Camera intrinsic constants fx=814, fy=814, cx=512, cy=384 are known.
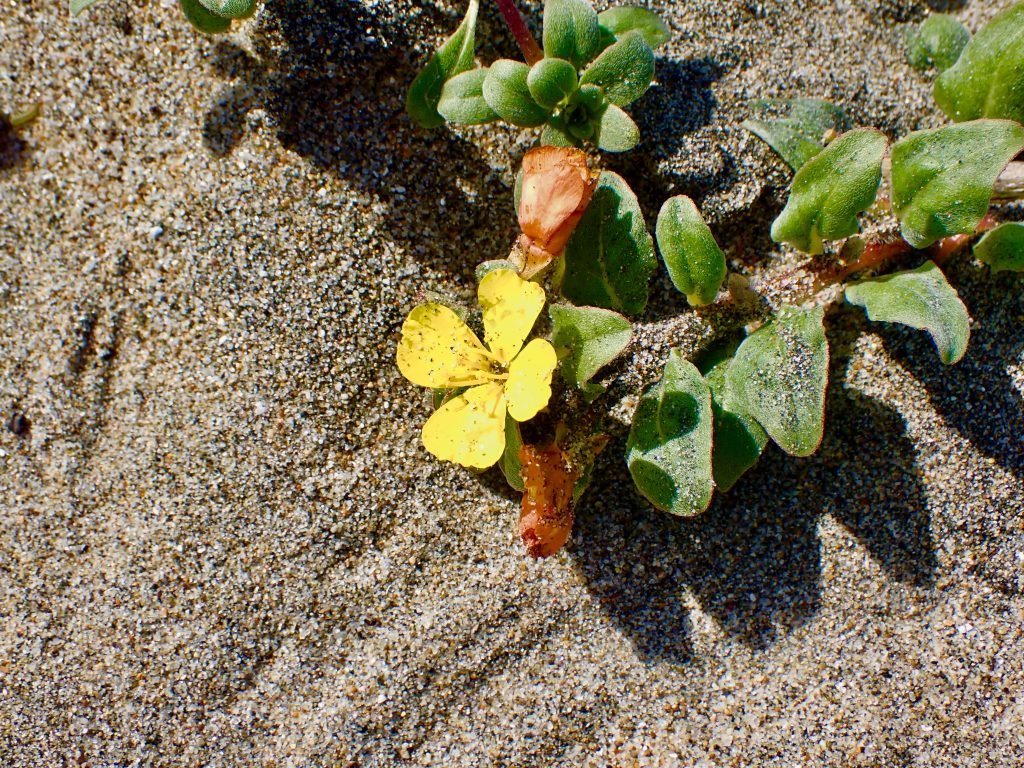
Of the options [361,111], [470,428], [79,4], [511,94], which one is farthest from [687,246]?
[79,4]

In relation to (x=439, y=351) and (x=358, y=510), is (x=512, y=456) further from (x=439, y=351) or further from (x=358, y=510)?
(x=358, y=510)

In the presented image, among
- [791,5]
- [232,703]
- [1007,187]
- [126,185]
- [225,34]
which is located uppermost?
[225,34]

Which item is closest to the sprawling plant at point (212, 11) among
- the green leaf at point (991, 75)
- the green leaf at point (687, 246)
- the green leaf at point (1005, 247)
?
the green leaf at point (687, 246)

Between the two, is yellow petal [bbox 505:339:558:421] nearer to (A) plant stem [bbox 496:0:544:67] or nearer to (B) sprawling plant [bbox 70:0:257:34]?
(A) plant stem [bbox 496:0:544:67]

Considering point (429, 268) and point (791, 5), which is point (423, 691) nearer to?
point (429, 268)

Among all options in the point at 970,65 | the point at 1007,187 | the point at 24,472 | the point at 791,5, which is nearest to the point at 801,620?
the point at 1007,187
